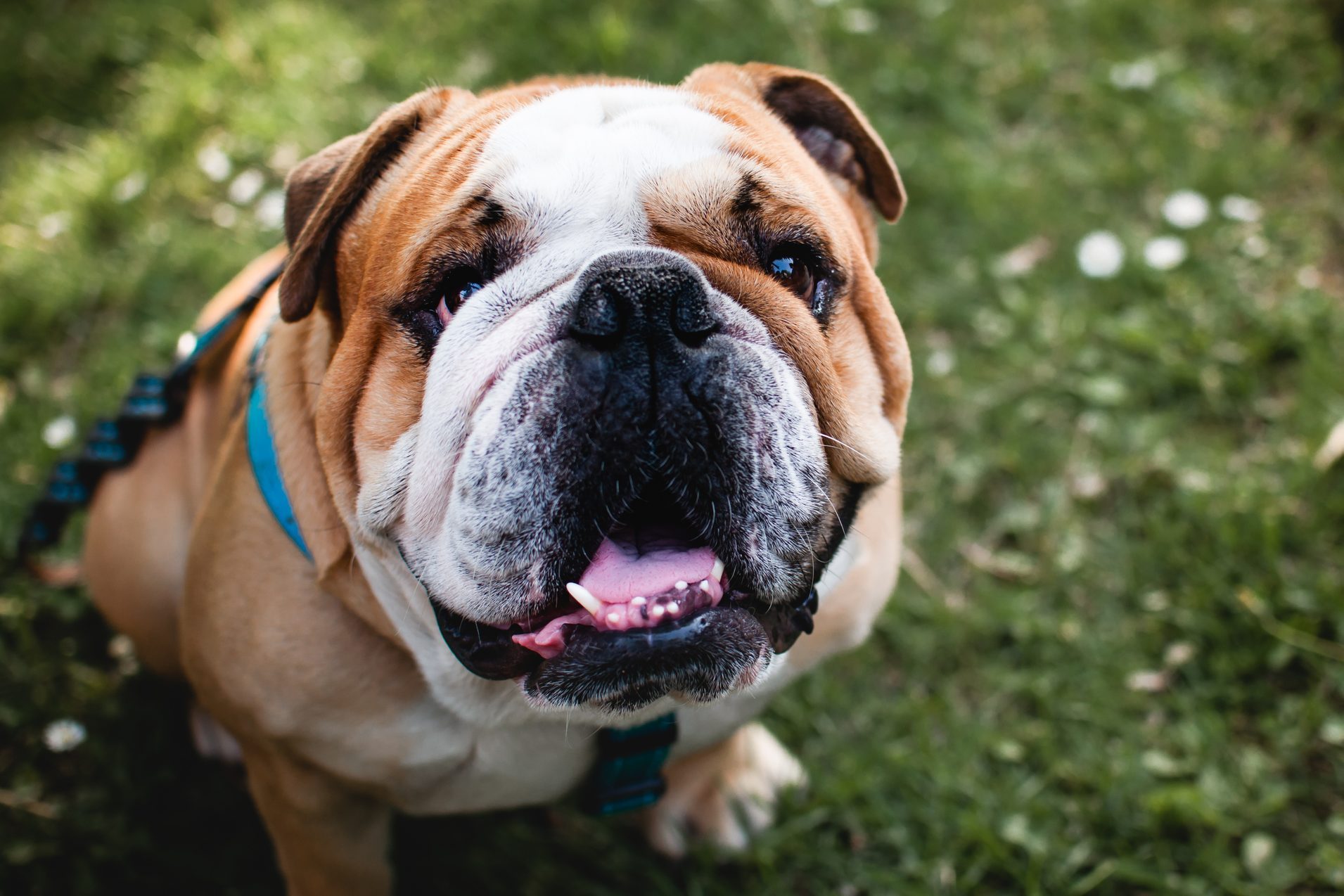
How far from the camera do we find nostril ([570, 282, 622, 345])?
1.65m

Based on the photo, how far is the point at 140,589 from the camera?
9.02 feet

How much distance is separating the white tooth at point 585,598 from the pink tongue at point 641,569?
2cm

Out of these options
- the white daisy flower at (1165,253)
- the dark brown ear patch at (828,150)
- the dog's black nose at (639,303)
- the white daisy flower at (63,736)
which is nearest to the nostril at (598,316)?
the dog's black nose at (639,303)

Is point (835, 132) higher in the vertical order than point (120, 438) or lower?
higher

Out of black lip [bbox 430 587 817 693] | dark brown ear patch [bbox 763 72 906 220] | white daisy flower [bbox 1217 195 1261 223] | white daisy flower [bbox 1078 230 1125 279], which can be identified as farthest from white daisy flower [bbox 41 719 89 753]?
white daisy flower [bbox 1217 195 1261 223]

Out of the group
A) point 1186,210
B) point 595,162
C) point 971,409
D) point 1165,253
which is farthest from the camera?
point 1186,210

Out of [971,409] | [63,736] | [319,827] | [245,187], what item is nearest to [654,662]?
[319,827]

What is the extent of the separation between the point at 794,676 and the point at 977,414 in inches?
70.0

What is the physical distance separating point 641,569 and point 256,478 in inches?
35.9

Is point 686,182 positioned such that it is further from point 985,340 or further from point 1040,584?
point 985,340

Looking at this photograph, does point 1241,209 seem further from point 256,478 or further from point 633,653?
point 256,478

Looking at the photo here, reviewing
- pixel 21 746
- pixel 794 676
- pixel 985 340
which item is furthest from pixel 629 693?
pixel 985 340

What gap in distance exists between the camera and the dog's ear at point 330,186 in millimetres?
1991

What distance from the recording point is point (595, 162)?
1.89 meters
